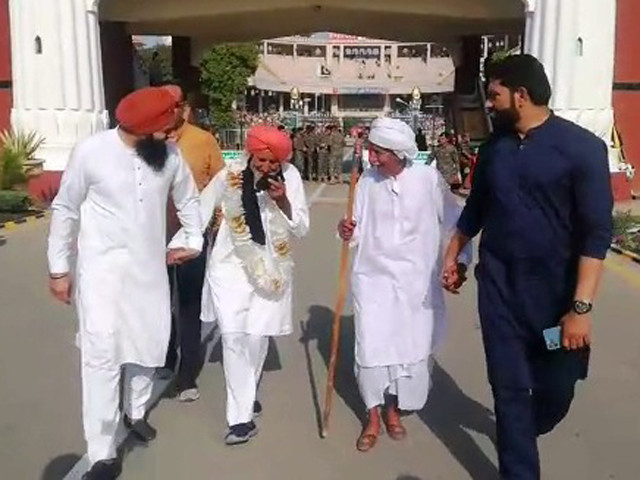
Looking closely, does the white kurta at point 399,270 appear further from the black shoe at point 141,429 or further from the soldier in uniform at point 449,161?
the soldier in uniform at point 449,161

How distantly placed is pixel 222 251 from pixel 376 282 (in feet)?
2.78

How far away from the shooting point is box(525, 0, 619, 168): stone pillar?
17.1 metres

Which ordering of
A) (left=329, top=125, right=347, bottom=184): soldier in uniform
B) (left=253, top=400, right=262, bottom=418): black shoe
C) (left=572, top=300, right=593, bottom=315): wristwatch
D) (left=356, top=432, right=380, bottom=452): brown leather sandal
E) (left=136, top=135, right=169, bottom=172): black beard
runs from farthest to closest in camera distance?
(left=329, top=125, right=347, bottom=184): soldier in uniform < (left=253, top=400, right=262, bottom=418): black shoe < (left=356, top=432, right=380, bottom=452): brown leather sandal < (left=136, top=135, right=169, bottom=172): black beard < (left=572, top=300, right=593, bottom=315): wristwatch

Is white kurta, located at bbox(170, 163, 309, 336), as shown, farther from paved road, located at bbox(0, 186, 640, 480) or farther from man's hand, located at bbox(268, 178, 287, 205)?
paved road, located at bbox(0, 186, 640, 480)

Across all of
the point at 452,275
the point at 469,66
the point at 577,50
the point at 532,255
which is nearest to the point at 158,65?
the point at 469,66

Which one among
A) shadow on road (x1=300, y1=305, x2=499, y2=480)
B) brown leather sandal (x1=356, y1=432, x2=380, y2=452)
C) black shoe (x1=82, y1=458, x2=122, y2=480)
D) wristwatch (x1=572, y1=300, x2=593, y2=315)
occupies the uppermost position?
wristwatch (x1=572, y1=300, x2=593, y2=315)

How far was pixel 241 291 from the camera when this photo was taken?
16.3ft

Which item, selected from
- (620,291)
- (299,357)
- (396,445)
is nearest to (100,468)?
(396,445)

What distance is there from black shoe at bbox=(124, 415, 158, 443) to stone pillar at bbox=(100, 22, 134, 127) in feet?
53.1

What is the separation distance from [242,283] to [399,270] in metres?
0.84

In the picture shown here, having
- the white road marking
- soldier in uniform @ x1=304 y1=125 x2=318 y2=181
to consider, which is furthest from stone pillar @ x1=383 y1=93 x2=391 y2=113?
the white road marking

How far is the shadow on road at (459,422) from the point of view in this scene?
15.4 ft

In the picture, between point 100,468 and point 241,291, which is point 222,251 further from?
point 100,468

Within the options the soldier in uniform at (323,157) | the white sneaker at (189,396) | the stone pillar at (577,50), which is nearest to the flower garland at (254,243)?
the white sneaker at (189,396)
